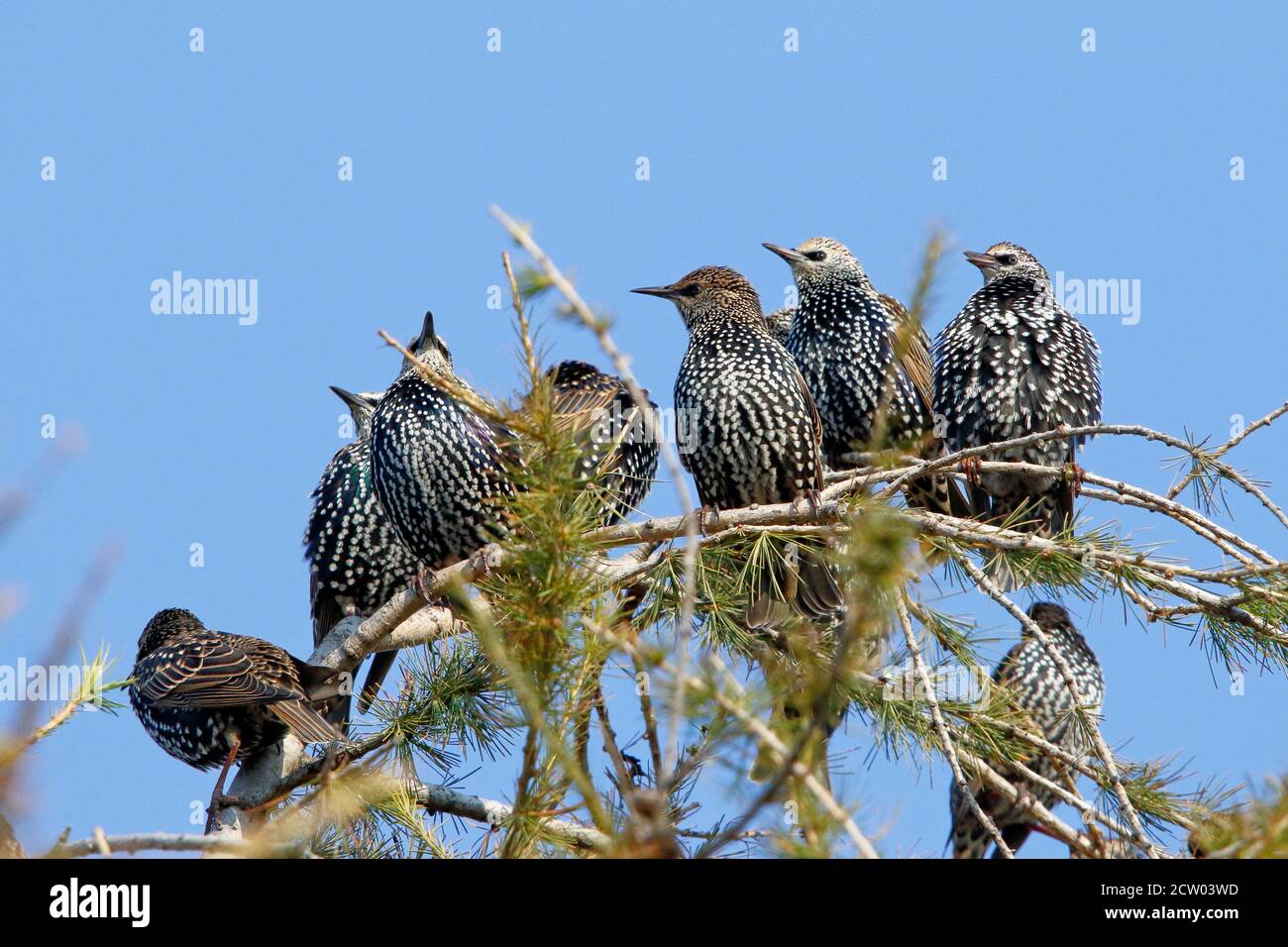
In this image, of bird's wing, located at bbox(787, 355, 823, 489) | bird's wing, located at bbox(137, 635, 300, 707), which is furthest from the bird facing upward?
bird's wing, located at bbox(137, 635, 300, 707)

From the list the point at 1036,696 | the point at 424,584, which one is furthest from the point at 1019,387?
the point at 424,584

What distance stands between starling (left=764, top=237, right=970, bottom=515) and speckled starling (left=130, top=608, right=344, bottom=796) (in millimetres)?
2943

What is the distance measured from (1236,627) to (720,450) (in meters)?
2.22

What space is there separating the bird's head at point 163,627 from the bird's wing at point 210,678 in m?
0.40

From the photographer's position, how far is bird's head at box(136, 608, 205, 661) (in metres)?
6.49

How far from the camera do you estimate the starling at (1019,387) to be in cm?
696

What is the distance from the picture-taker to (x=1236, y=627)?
4.53 metres

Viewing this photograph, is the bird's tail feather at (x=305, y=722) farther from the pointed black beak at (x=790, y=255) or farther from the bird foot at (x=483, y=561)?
the pointed black beak at (x=790, y=255)

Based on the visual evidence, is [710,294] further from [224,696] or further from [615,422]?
[224,696]

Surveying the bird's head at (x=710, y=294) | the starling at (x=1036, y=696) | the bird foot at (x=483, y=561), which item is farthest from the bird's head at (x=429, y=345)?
the starling at (x=1036, y=696)

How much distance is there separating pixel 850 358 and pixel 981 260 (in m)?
0.94

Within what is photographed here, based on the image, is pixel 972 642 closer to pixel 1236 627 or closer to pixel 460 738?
pixel 1236 627
